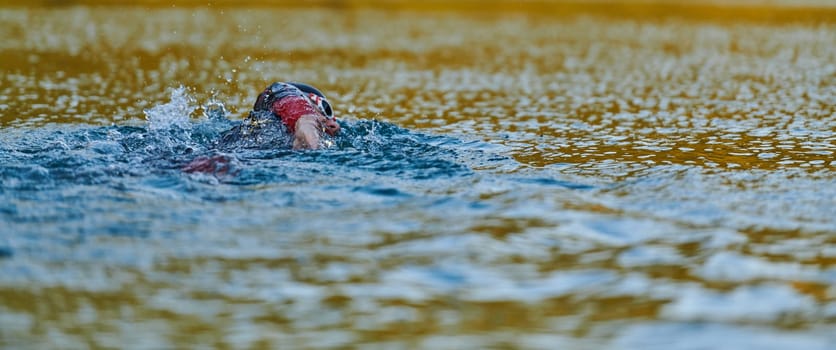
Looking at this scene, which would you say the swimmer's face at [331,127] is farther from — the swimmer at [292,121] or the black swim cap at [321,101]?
the black swim cap at [321,101]

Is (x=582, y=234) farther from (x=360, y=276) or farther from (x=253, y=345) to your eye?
(x=253, y=345)

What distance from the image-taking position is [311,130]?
1469 centimetres

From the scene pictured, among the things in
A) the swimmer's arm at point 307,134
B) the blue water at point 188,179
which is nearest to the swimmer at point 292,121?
the swimmer's arm at point 307,134

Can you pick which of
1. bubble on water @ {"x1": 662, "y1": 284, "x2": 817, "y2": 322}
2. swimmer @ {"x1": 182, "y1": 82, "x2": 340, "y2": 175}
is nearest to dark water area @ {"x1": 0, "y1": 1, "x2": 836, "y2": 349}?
bubble on water @ {"x1": 662, "y1": 284, "x2": 817, "y2": 322}

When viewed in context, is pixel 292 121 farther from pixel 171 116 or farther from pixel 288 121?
pixel 171 116

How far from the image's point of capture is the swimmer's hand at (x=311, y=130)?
1453 cm

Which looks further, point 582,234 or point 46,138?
point 46,138

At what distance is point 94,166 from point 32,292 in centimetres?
500

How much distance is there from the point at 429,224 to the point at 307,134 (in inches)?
185

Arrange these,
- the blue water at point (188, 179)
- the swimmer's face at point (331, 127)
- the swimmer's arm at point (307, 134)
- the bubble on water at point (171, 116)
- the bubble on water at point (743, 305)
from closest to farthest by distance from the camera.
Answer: the bubble on water at point (743, 305) → the blue water at point (188, 179) → the swimmer's arm at point (307, 134) → the swimmer's face at point (331, 127) → the bubble on water at point (171, 116)

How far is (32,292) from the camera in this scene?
26.6 feet

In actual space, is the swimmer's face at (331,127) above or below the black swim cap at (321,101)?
below

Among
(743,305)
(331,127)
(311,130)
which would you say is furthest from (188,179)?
(743,305)

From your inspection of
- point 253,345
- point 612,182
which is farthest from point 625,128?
point 253,345
